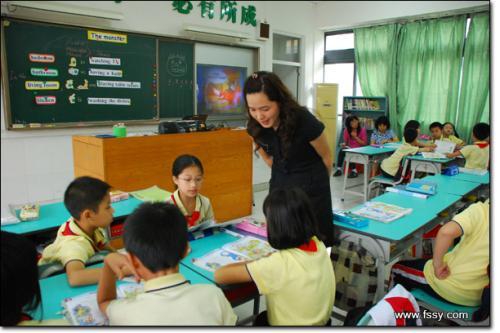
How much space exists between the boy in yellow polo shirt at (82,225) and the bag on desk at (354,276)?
3.63 feet

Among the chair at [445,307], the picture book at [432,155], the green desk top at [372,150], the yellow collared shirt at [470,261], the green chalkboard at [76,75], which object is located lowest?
the chair at [445,307]

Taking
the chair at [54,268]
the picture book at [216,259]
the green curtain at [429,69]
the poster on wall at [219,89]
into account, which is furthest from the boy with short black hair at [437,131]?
the chair at [54,268]

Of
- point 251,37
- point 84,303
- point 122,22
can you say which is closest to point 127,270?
point 84,303

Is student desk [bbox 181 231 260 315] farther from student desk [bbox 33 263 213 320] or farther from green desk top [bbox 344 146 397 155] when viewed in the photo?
green desk top [bbox 344 146 397 155]

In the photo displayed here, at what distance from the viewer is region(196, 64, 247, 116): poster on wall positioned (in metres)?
5.50

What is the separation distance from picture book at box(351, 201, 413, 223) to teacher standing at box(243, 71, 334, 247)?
12.8 inches

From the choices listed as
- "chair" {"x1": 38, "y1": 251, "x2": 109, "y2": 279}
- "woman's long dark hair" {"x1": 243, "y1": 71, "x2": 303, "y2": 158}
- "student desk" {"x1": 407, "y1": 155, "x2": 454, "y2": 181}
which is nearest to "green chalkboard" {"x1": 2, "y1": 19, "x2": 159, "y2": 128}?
"chair" {"x1": 38, "y1": 251, "x2": 109, "y2": 279}

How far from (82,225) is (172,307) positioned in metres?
0.77

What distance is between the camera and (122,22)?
4504mm

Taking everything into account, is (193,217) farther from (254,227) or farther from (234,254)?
(234,254)

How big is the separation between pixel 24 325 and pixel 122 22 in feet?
13.8

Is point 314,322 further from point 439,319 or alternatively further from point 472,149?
point 472,149

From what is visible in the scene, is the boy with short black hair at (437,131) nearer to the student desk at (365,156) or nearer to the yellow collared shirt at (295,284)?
the student desk at (365,156)

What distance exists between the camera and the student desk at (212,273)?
1.37 metres
